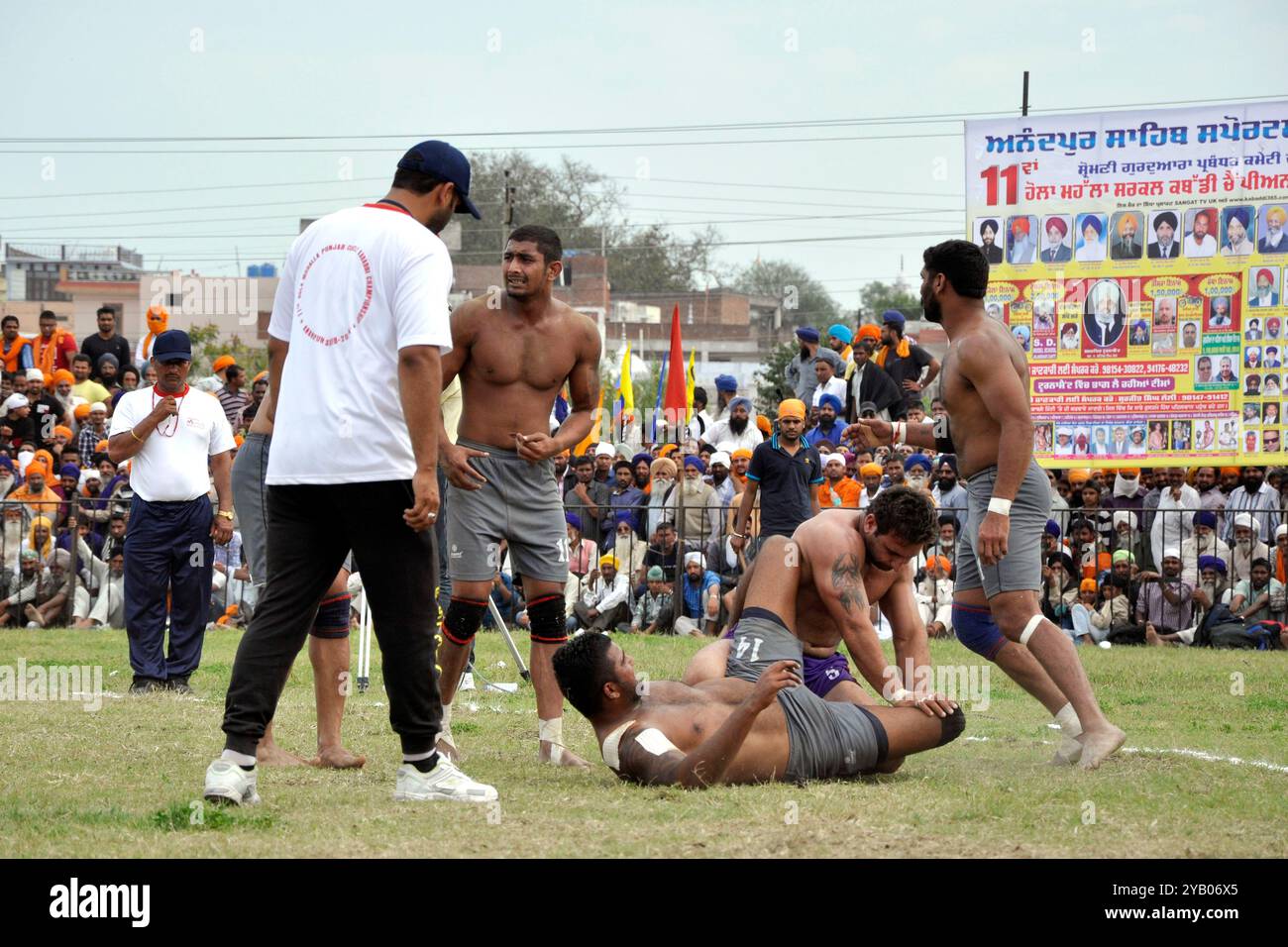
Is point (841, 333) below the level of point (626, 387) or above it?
above

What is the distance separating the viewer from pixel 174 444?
33.1 ft

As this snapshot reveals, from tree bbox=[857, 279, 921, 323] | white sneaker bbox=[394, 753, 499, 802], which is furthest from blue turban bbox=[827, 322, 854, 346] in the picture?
tree bbox=[857, 279, 921, 323]

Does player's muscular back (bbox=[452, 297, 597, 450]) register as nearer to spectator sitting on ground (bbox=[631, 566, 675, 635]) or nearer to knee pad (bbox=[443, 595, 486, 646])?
knee pad (bbox=[443, 595, 486, 646])

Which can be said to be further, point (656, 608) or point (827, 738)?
point (656, 608)

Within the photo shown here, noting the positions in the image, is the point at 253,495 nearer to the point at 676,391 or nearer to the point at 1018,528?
the point at 1018,528

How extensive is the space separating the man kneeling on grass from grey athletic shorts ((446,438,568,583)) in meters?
1.23

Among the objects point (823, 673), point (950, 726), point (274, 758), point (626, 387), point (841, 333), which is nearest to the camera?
point (950, 726)

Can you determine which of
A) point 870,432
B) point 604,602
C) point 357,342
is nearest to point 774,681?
point 357,342

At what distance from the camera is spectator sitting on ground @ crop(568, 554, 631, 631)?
605 inches

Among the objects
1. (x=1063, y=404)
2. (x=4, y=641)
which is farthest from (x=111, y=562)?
(x=1063, y=404)

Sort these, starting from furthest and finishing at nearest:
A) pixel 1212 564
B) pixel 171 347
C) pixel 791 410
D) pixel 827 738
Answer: pixel 1212 564
pixel 791 410
pixel 171 347
pixel 827 738

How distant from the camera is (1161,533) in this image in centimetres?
1486

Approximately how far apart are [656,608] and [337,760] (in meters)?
8.85
